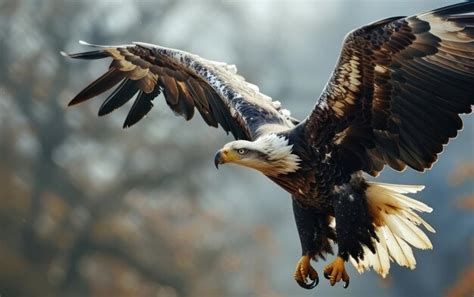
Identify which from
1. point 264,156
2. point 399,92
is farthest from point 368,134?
point 264,156

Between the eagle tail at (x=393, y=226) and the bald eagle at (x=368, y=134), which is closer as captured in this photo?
the bald eagle at (x=368, y=134)

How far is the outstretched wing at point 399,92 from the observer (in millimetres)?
3205

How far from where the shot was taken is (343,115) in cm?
340

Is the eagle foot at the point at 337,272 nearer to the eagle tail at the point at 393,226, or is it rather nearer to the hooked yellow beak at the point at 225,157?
the eagle tail at the point at 393,226

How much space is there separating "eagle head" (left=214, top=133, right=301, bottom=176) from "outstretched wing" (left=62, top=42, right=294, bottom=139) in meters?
0.44

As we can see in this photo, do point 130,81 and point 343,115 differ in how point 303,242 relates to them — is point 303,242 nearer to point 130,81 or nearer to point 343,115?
point 343,115

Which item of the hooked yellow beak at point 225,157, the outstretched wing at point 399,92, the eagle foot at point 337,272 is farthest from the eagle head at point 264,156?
the eagle foot at point 337,272

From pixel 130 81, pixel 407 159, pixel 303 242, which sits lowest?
pixel 303 242

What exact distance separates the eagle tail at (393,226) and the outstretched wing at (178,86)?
57 centimetres

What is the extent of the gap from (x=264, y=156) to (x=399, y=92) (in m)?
0.55

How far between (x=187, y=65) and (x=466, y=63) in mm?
1426

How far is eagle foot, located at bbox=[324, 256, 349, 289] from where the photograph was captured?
3.46 m

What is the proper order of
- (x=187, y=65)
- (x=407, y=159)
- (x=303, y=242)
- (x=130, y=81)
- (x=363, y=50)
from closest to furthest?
1. (x=363, y=50)
2. (x=407, y=159)
3. (x=303, y=242)
4. (x=187, y=65)
5. (x=130, y=81)

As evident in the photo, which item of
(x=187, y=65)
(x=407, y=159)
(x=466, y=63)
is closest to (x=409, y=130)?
(x=407, y=159)
